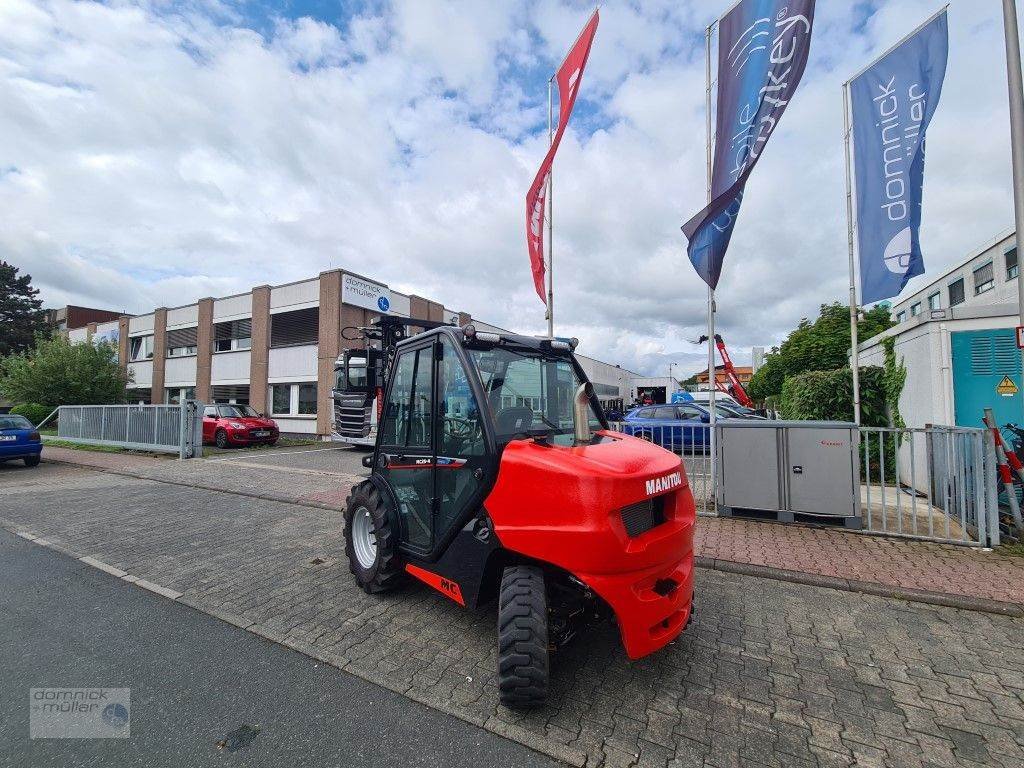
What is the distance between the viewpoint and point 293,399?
71.1 feet

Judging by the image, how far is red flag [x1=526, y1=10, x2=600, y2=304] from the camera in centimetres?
811

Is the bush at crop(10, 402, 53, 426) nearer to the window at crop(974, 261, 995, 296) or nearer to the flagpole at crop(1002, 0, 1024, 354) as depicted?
the flagpole at crop(1002, 0, 1024, 354)

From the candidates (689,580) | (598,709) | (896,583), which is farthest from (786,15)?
(598,709)

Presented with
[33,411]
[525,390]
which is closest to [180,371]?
[33,411]

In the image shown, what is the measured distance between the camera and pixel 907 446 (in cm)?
799

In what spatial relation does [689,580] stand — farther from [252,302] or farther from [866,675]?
[252,302]

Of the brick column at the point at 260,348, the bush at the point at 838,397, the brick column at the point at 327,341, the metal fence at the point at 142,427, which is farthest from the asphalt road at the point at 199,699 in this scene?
the brick column at the point at 260,348

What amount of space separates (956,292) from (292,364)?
43.6 metres

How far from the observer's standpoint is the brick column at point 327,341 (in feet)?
65.6

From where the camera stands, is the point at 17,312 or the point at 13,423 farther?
the point at 17,312

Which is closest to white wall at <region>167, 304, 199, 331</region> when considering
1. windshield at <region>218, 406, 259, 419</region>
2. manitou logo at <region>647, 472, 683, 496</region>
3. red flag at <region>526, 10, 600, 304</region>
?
windshield at <region>218, 406, 259, 419</region>

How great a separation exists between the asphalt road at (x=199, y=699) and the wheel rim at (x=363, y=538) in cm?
102

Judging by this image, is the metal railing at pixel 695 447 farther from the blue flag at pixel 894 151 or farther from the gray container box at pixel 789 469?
the blue flag at pixel 894 151

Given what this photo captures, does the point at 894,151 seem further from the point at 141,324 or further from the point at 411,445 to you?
the point at 141,324
